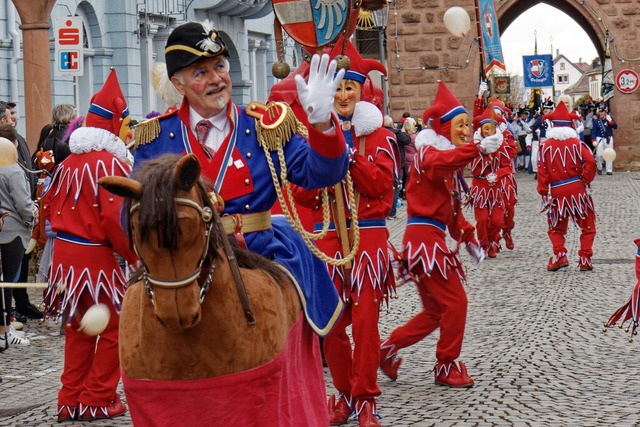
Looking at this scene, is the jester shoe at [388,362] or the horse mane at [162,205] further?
the jester shoe at [388,362]

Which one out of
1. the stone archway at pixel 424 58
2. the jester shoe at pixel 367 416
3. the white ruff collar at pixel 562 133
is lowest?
the jester shoe at pixel 367 416

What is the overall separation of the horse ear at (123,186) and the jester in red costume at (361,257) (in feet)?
10.1

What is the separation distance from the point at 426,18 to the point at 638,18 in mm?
5787

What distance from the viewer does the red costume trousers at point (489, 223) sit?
51.9 ft

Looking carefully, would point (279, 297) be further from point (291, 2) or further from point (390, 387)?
point (390, 387)

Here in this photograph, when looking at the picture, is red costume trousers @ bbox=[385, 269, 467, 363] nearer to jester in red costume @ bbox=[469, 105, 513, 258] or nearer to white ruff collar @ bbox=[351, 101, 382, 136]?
white ruff collar @ bbox=[351, 101, 382, 136]

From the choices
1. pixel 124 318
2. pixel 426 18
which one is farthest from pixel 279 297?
pixel 426 18

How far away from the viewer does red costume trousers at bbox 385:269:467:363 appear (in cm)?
773

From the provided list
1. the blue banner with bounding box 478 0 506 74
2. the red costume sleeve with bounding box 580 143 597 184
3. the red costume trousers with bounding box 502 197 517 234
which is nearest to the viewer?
the blue banner with bounding box 478 0 506 74

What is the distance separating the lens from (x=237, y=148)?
464 centimetres

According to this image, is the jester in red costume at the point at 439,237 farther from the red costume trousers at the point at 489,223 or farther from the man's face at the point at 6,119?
the red costume trousers at the point at 489,223

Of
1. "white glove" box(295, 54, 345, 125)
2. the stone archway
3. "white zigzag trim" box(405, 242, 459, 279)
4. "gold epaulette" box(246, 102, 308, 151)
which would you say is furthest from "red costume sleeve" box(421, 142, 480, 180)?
the stone archway

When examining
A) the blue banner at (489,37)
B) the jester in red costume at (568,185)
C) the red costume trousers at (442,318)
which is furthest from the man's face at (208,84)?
the jester in red costume at (568,185)

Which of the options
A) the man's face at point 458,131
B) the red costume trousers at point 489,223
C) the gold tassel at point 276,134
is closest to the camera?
the gold tassel at point 276,134
